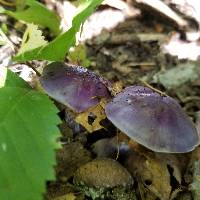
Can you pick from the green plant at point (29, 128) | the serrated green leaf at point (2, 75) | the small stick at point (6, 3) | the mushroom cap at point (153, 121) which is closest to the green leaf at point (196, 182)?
the mushroom cap at point (153, 121)

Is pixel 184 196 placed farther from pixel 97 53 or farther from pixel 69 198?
pixel 97 53

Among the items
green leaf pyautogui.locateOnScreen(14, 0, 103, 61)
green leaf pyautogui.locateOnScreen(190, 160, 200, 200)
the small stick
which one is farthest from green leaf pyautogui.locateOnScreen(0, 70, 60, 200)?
the small stick

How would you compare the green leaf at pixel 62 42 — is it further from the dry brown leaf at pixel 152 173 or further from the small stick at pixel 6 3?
the small stick at pixel 6 3

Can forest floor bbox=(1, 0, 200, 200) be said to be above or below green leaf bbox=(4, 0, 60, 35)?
below

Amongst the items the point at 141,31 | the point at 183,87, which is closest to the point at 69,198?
the point at 183,87

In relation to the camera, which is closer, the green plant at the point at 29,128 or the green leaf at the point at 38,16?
the green plant at the point at 29,128

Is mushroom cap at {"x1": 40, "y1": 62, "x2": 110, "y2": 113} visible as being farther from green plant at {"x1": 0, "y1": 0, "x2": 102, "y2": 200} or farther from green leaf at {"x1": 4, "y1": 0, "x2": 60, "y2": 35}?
green leaf at {"x1": 4, "y1": 0, "x2": 60, "y2": 35}
